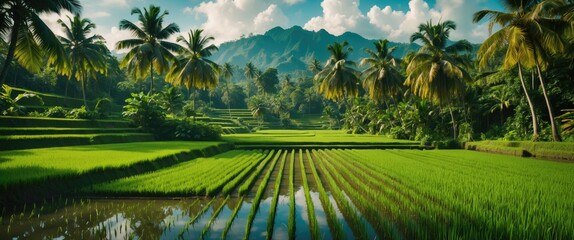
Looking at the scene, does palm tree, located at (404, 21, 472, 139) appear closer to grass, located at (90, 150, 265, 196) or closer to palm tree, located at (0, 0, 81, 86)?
grass, located at (90, 150, 265, 196)

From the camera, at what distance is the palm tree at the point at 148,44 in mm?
26781

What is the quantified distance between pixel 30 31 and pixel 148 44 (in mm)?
13388

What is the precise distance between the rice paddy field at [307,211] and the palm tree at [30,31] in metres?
7.65

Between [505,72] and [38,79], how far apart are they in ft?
159

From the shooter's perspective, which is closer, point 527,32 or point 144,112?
point 527,32

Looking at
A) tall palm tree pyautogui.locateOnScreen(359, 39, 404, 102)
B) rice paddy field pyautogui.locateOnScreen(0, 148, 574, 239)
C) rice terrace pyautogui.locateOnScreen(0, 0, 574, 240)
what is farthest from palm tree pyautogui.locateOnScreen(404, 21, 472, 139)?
rice paddy field pyautogui.locateOnScreen(0, 148, 574, 239)

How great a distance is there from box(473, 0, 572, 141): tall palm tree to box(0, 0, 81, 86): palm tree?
21676mm

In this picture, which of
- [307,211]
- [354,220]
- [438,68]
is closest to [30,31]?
[307,211]

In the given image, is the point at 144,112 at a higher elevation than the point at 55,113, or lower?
higher

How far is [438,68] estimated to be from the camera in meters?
28.3

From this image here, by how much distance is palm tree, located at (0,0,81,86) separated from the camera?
12500mm

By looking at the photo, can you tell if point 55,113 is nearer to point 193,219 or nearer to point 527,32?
point 193,219

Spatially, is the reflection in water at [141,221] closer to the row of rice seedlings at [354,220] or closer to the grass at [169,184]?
the row of rice seedlings at [354,220]

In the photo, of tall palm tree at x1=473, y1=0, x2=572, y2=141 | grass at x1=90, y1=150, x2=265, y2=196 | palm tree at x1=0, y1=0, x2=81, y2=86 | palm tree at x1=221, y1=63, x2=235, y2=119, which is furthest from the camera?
palm tree at x1=221, y1=63, x2=235, y2=119
